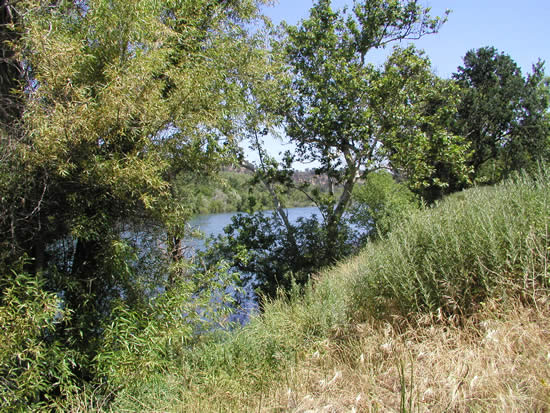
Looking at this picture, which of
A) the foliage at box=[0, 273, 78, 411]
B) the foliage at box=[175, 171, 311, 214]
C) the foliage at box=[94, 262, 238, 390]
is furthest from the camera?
the foliage at box=[175, 171, 311, 214]

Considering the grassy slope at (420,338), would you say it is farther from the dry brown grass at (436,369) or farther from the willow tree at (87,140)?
the willow tree at (87,140)

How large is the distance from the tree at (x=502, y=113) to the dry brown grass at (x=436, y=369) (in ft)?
63.7

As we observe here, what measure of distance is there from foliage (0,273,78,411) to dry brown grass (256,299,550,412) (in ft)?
6.94

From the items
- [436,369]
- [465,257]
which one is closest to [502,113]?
[465,257]

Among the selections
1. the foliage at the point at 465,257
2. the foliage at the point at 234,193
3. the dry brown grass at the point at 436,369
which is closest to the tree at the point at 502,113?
the foliage at the point at 234,193

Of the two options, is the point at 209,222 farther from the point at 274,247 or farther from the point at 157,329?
the point at 157,329

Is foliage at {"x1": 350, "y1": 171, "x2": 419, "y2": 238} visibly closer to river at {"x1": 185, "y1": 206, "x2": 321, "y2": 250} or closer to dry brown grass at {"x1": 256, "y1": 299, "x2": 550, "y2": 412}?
river at {"x1": 185, "y1": 206, "x2": 321, "y2": 250}

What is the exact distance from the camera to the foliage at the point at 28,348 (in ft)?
10.3

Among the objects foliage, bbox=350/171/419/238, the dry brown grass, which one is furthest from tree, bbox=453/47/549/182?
the dry brown grass

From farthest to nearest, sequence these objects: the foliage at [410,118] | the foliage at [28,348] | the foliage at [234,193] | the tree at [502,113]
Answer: the tree at [502,113], the foliage at [410,118], the foliage at [234,193], the foliage at [28,348]

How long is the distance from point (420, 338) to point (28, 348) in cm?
352

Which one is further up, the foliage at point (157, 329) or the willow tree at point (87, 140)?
the willow tree at point (87, 140)

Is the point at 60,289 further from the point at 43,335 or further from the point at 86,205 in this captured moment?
the point at 86,205

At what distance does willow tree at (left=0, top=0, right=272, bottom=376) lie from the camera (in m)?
3.52
